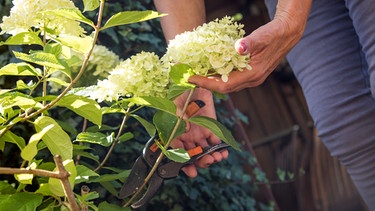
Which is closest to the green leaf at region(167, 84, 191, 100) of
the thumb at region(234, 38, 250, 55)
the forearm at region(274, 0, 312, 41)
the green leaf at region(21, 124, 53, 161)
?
the thumb at region(234, 38, 250, 55)

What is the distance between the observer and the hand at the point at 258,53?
4.65 feet

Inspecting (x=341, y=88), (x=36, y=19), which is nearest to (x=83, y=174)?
(x=36, y=19)

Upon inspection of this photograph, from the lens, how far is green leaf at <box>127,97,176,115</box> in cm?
145

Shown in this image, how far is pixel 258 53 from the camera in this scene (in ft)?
4.90

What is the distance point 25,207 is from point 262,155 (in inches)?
167

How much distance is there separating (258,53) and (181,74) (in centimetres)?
19

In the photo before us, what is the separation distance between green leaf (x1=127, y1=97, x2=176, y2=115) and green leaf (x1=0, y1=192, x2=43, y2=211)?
275 millimetres

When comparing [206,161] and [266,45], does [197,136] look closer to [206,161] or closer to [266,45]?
[206,161]

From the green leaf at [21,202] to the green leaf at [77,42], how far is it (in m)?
0.31

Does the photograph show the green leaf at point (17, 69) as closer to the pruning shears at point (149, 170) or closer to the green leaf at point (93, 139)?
the green leaf at point (93, 139)

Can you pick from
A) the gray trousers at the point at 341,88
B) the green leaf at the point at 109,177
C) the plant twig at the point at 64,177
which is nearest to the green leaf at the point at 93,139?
the green leaf at the point at 109,177

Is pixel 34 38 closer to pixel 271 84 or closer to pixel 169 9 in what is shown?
pixel 169 9

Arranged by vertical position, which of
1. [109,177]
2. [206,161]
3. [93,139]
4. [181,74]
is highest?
[181,74]

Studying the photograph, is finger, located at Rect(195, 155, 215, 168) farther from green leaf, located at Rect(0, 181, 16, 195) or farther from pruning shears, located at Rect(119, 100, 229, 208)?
green leaf, located at Rect(0, 181, 16, 195)
